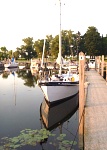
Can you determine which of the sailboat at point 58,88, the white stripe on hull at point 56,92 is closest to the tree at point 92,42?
the sailboat at point 58,88

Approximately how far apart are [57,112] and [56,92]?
6.23ft

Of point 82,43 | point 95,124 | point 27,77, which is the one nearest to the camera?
point 95,124

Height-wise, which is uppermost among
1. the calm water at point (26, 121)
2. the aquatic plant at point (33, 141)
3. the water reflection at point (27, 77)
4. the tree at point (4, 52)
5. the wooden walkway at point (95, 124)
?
the tree at point (4, 52)

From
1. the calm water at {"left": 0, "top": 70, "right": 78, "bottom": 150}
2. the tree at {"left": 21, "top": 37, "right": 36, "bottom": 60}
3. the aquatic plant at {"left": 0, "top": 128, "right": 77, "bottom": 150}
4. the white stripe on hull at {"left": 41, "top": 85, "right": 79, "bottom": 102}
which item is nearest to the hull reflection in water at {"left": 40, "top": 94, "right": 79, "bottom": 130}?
the calm water at {"left": 0, "top": 70, "right": 78, "bottom": 150}

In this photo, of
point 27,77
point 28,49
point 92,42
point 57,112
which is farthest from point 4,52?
point 57,112

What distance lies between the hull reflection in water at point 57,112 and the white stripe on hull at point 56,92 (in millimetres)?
636

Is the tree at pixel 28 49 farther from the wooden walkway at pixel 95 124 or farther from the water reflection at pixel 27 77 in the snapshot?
the wooden walkway at pixel 95 124

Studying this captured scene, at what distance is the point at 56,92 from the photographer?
1948 cm

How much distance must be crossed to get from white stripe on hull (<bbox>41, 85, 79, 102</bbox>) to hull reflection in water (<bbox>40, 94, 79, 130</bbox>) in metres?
0.64

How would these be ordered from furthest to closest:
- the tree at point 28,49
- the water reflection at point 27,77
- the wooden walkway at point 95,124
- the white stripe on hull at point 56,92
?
the tree at point 28,49 → the water reflection at point 27,77 → the white stripe on hull at point 56,92 → the wooden walkway at point 95,124

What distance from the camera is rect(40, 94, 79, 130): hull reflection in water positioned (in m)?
15.8

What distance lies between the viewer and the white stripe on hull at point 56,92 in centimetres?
1912

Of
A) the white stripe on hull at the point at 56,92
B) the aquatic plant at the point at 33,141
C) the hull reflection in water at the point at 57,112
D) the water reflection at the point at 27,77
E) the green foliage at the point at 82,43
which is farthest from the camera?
the green foliage at the point at 82,43

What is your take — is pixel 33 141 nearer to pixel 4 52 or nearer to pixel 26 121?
pixel 26 121
